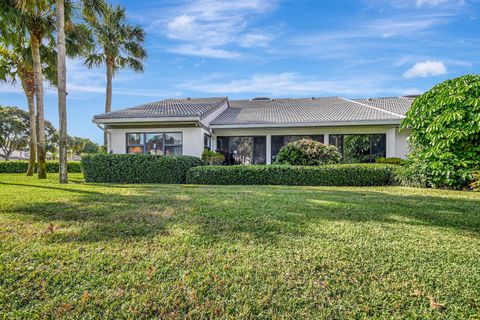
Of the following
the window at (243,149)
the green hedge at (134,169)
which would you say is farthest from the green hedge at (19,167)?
the window at (243,149)

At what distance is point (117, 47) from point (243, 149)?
12458 millimetres

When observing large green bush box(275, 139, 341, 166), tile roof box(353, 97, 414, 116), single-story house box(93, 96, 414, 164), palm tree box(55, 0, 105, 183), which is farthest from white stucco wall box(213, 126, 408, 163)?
palm tree box(55, 0, 105, 183)

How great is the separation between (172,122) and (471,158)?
1172 centimetres

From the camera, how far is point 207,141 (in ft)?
50.1

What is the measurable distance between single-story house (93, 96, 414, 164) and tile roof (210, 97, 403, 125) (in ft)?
0.16

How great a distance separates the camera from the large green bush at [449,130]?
7418 mm

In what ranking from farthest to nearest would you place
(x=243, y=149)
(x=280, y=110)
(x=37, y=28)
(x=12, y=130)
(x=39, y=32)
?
(x=12, y=130) < (x=280, y=110) < (x=243, y=149) < (x=39, y=32) < (x=37, y=28)

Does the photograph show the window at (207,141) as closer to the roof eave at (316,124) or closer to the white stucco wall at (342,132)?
the white stucco wall at (342,132)

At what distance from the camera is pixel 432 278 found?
2727 millimetres

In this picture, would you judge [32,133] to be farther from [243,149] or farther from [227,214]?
[227,214]

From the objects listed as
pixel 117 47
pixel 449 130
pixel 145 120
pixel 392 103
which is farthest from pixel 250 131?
pixel 117 47

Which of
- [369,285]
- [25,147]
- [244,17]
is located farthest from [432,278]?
[25,147]

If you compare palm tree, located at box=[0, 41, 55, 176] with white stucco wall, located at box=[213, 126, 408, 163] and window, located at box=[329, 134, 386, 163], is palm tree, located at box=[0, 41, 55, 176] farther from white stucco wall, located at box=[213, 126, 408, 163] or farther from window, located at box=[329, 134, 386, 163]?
window, located at box=[329, 134, 386, 163]

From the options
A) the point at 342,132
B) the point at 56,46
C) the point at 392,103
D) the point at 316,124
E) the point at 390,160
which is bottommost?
the point at 390,160
